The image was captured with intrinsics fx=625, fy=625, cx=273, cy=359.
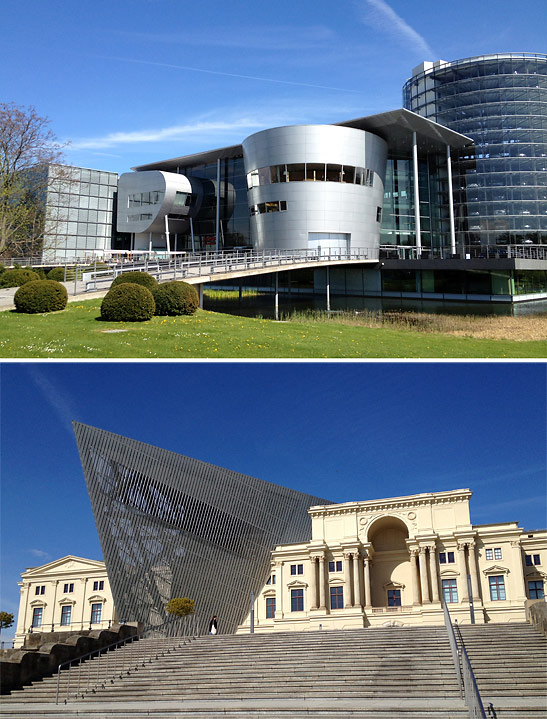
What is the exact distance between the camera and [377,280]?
50500 mm

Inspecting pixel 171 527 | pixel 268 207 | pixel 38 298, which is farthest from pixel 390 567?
pixel 268 207

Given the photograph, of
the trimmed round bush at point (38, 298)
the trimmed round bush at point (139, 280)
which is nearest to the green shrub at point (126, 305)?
the trimmed round bush at point (38, 298)

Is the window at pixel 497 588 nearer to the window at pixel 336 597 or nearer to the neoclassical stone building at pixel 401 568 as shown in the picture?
the neoclassical stone building at pixel 401 568

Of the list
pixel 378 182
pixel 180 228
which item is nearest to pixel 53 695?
pixel 378 182

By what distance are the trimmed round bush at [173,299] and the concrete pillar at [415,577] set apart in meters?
17.6

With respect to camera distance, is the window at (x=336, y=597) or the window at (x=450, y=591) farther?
the window at (x=336, y=597)

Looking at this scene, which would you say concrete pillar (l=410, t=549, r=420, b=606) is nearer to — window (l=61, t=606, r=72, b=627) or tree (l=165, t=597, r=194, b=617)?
tree (l=165, t=597, r=194, b=617)

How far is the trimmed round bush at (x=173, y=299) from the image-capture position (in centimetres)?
2469

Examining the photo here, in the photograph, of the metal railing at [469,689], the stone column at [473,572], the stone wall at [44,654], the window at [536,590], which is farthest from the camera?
the window at [536,590]

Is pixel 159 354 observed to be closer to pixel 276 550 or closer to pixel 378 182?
pixel 276 550

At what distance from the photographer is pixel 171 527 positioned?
26922mm

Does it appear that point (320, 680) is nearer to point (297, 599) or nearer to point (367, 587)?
point (367, 587)

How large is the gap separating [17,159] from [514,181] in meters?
42.9

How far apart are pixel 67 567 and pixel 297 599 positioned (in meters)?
17.9
